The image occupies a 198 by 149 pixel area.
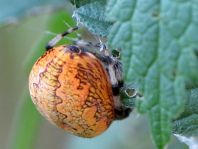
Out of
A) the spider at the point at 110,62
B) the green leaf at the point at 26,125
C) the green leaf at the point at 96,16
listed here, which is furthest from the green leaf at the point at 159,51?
the green leaf at the point at 26,125

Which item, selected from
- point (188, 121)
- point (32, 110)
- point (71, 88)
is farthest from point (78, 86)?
point (32, 110)

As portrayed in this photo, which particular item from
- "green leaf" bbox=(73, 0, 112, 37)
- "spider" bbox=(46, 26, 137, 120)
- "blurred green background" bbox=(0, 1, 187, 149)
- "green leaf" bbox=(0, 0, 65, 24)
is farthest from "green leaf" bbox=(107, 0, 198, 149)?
"green leaf" bbox=(0, 0, 65, 24)

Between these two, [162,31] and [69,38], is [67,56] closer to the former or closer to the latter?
[69,38]

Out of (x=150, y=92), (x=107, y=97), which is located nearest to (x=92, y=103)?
(x=107, y=97)

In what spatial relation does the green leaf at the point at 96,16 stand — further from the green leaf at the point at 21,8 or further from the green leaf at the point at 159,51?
the green leaf at the point at 21,8

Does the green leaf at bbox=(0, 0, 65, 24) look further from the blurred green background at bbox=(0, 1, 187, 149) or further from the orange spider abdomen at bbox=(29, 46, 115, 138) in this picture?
the orange spider abdomen at bbox=(29, 46, 115, 138)

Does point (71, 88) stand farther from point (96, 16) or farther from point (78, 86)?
point (96, 16)
